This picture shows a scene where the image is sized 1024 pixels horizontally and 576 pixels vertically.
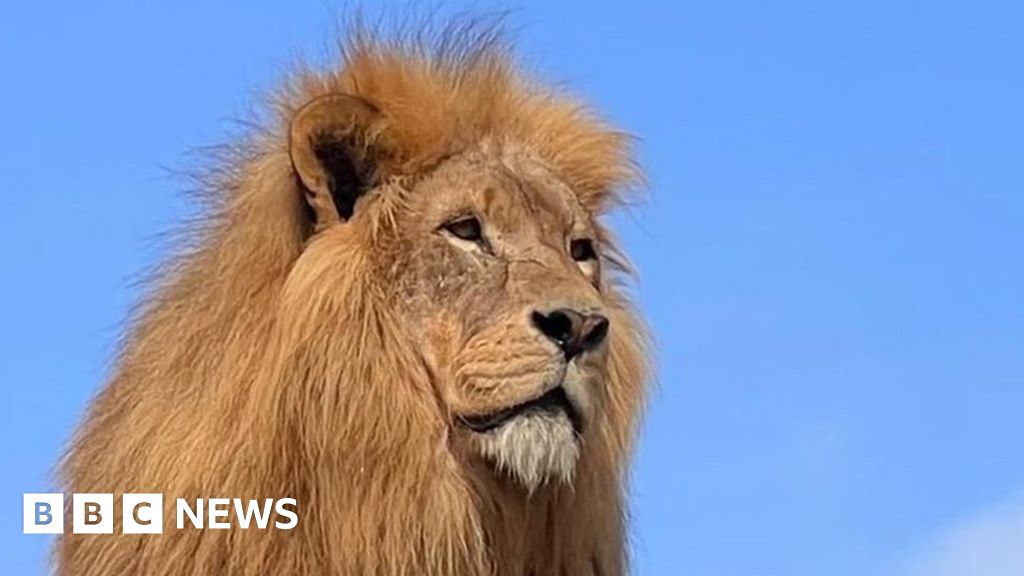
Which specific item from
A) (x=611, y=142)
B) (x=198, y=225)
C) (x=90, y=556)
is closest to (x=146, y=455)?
(x=90, y=556)

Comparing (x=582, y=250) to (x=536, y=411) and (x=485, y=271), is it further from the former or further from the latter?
(x=536, y=411)

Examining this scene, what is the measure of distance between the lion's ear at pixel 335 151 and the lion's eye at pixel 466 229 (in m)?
0.30

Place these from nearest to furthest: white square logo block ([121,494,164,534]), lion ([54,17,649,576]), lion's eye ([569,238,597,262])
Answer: lion ([54,17,649,576]) → white square logo block ([121,494,164,534]) → lion's eye ([569,238,597,262])

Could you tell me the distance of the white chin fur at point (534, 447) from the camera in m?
6.65

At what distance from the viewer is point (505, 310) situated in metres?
6.73

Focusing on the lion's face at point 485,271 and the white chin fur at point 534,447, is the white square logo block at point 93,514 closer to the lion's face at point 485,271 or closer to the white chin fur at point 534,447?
the lion's face at point 485,271

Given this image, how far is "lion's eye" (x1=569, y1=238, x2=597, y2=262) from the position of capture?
7.26m

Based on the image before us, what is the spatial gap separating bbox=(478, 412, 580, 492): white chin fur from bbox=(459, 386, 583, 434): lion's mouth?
0.5 inches

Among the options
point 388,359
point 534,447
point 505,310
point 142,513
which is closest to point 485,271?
point 505,310

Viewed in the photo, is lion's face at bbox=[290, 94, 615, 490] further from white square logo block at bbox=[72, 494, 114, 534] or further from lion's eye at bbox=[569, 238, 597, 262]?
white square logo block at bbox=[72, 494, 114, 534]

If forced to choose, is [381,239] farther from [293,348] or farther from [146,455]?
[146,455]

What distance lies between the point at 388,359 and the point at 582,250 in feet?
2.57

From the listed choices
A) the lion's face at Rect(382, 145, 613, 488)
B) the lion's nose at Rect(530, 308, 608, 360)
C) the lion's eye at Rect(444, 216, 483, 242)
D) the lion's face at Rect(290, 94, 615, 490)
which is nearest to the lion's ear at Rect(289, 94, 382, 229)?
the lion's face at Rect(290, 94, 615, 490)

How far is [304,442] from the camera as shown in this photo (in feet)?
22.6
